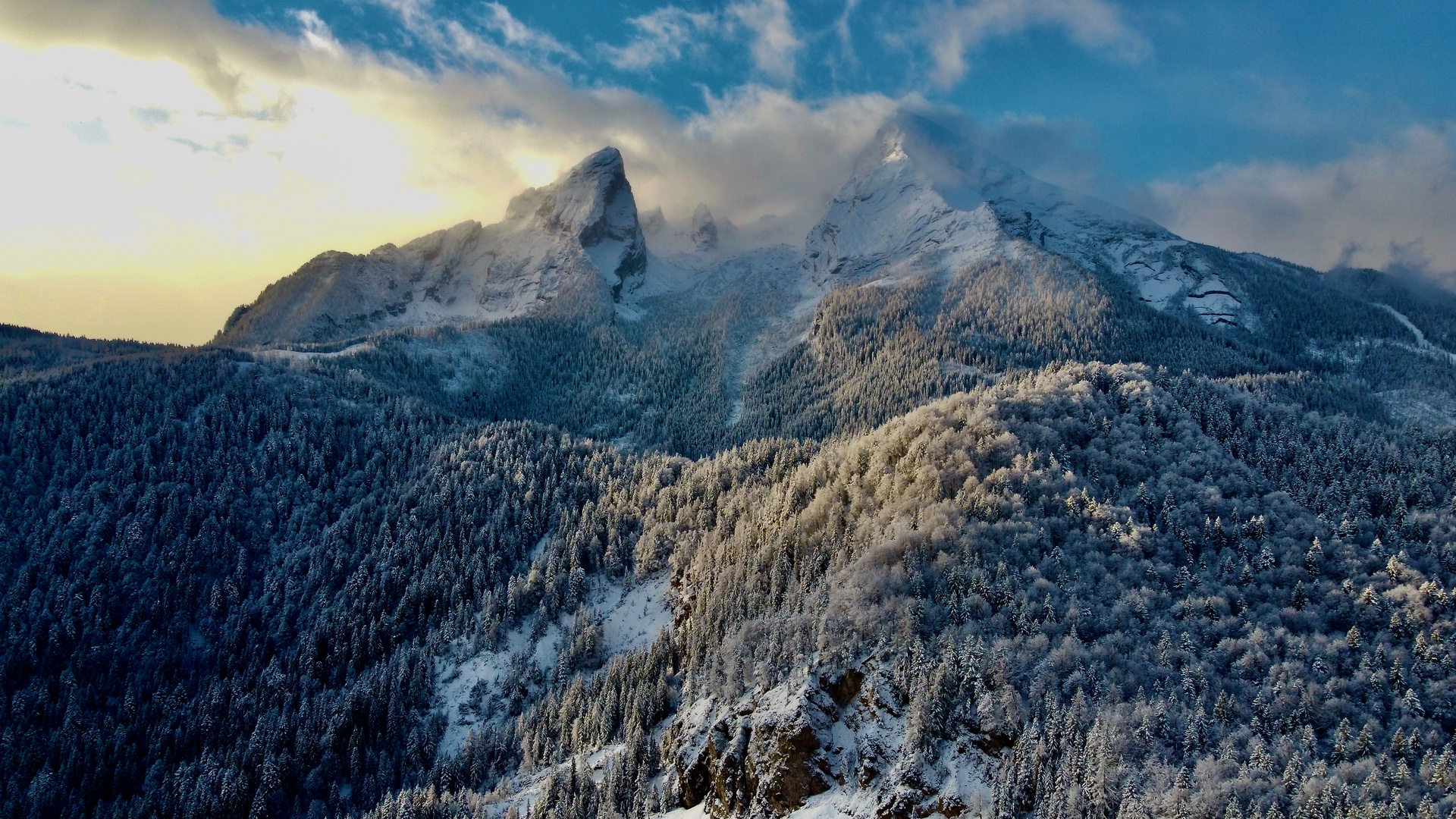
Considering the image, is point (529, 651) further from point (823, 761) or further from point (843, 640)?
point (823, 761)

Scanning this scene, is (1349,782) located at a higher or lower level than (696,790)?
higher

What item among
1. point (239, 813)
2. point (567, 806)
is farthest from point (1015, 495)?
point (239, 813)

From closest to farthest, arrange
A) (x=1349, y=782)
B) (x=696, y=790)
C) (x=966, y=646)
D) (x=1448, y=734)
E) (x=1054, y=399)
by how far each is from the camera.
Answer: (x=1349, y=782) → (x=1448, y=734) → (x=966, y=646) → (x=696, y=790) → (x=1054, y=399)

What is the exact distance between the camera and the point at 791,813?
94812 millimetres

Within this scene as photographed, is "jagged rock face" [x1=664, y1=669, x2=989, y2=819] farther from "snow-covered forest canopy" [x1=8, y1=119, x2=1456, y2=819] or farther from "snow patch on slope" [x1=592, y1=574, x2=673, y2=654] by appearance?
"snow patch on slope" [x1=592, y1=574, x2=673, y2=654]

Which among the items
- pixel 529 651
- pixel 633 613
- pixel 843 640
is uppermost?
pixel 843 640

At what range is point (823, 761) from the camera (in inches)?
3831

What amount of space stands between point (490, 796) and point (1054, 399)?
128 m

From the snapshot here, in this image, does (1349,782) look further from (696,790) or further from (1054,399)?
(1054,399)

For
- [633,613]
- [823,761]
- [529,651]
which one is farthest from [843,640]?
[529,651]

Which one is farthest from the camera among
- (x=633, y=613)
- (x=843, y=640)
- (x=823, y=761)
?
(x=633, y=613)

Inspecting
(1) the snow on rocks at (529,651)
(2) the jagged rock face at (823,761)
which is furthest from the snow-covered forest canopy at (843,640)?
(1) the snow on rocks at (529,651)

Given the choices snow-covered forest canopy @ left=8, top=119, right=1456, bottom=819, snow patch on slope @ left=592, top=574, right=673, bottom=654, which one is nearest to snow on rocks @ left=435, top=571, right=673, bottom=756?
snow patch on slope @ left=592, top=574, right=673, bottom=654

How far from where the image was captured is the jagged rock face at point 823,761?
89750 mm
